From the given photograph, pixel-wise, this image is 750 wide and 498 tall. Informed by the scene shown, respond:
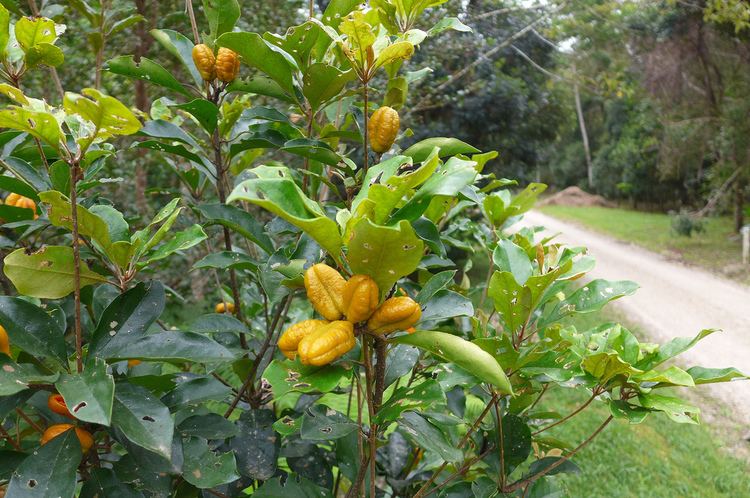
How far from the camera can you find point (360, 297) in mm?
653

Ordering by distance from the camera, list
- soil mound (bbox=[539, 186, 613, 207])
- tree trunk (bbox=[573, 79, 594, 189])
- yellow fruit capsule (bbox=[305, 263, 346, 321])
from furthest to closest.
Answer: tree trunk (bbox=[573, 79, 594, 189]) < soil mound (bbox=[539, 186, 613, 207]) < yellow fruit capsule (bbox=[305, 263, 346, 321])

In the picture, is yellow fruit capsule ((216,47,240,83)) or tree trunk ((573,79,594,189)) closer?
yellow fruit capsule ((216,47,240,83))

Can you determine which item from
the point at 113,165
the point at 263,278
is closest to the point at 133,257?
the point at 263,278

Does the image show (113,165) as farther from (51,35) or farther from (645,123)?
(645,123)

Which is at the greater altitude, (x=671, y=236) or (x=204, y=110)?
(x=204, y=110)

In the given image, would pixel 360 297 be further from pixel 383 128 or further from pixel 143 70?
pixel 143 70

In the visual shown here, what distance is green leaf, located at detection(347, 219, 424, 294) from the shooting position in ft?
1.95

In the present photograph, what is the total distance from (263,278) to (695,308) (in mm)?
7213

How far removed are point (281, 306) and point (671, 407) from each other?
2.30 ft

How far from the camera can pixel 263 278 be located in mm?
877

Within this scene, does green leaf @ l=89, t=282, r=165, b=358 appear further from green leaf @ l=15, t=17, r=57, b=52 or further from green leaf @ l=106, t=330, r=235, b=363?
green leaf @ l=15, t=17, r=57, b=52

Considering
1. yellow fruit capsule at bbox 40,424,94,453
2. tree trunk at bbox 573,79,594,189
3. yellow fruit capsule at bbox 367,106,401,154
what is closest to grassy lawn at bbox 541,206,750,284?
tree trunk at bbox 573,79,594,189

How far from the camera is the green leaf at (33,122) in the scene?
609mm

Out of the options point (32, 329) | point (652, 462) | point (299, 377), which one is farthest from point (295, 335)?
point (652, 462)
